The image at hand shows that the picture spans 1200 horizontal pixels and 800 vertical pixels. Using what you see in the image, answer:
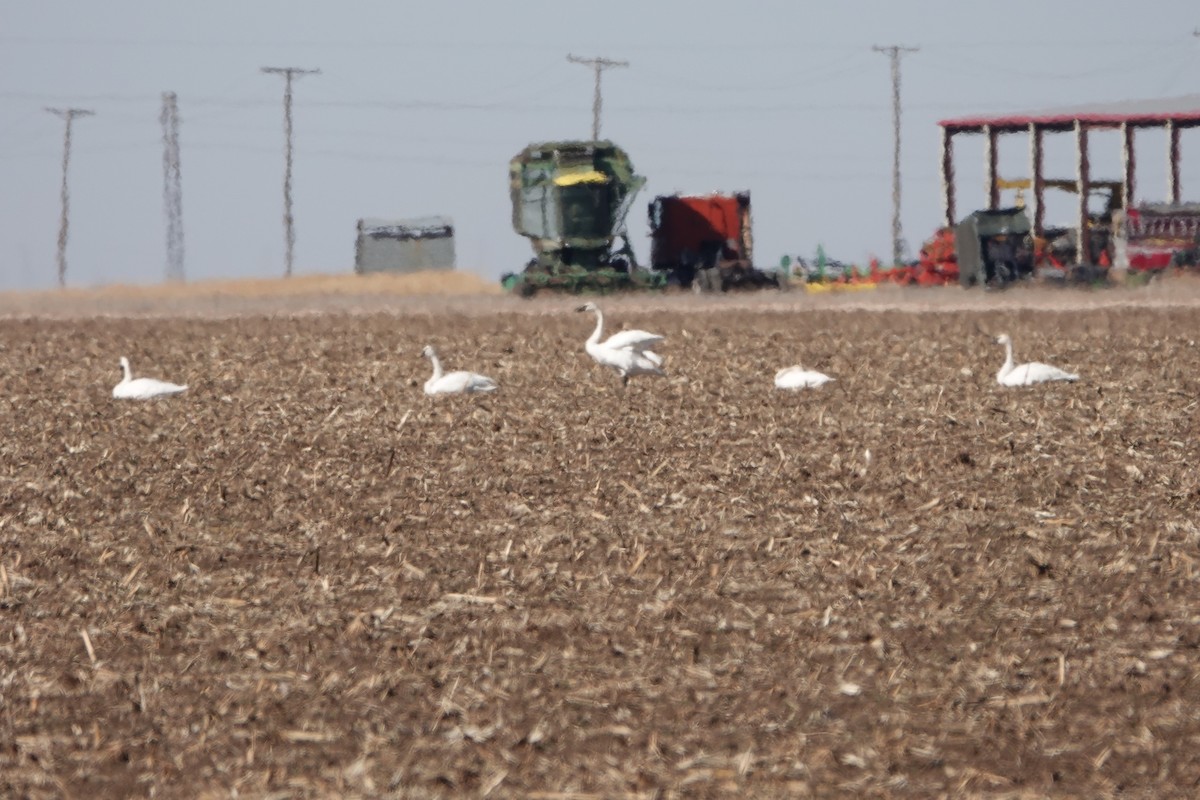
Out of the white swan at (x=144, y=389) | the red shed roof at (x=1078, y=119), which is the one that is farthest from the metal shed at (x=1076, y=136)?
the white swan at (x=144, y=389)

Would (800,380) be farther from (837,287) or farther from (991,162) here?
(991,162)

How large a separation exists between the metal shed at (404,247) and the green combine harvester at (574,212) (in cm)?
1941

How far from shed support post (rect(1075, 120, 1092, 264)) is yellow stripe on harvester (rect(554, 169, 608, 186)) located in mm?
11156

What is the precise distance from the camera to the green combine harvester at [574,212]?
41188mm

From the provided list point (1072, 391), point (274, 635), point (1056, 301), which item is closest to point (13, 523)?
point (274, 635)

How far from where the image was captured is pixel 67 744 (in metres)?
7.85

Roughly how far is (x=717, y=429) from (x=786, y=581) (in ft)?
18.7

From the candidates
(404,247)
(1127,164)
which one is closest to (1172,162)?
(1127,164)

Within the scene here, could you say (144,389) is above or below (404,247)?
below

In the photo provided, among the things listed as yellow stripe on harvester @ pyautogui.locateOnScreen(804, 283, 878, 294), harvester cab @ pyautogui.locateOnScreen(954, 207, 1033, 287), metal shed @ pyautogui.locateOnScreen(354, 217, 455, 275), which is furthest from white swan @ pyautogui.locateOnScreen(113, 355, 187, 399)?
metal shed @ pyautogui.locateOnScreen(354, 217, 455, 275)

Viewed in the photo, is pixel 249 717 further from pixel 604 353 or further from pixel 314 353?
pixel 314 353

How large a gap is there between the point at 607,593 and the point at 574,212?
31.7 m

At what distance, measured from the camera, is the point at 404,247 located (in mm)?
62250

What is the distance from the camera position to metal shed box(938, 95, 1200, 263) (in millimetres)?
45969
